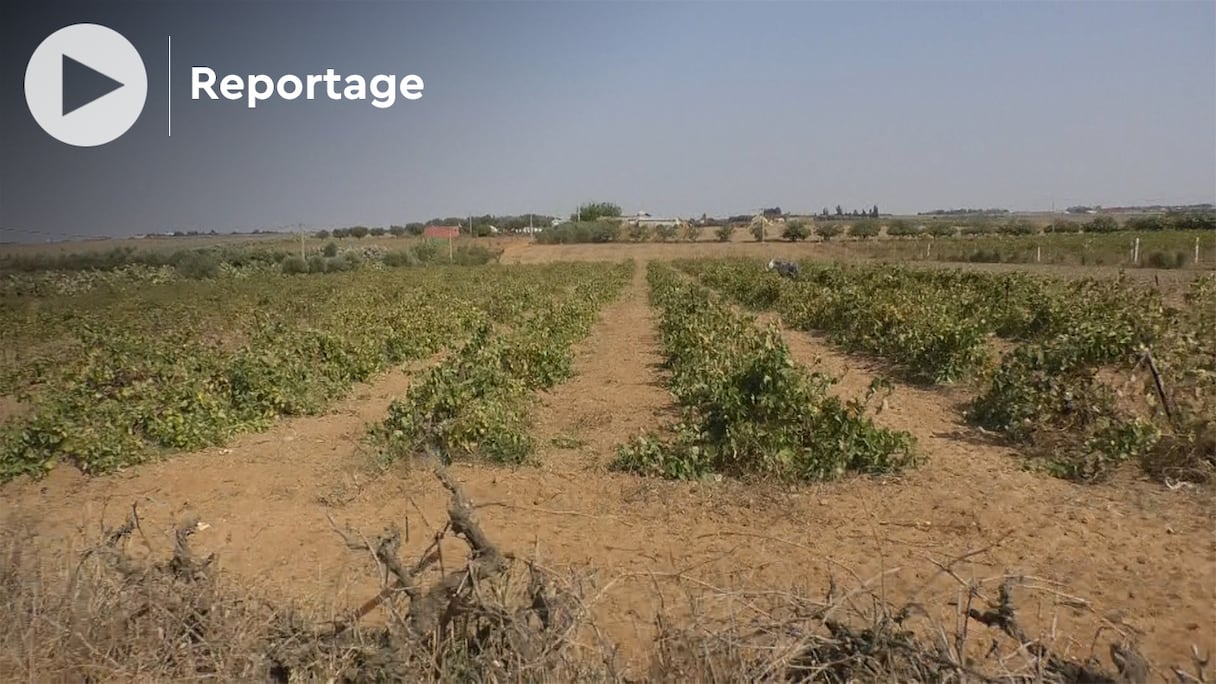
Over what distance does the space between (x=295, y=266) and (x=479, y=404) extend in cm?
3778

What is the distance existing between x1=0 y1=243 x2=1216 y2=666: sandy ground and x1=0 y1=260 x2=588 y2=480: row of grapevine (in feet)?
1.11

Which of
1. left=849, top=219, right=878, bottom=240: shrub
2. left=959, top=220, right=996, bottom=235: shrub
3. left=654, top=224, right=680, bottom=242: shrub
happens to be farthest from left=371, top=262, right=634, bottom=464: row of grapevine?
left=959, top=220, right=996, bottom=235: shrub

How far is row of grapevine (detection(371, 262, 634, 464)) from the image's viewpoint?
20.4 ft

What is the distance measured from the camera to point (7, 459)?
6.20m

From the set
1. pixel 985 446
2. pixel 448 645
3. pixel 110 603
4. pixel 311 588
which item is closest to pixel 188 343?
pixel 311 588

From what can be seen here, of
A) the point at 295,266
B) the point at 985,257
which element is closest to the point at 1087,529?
the point at 985,257

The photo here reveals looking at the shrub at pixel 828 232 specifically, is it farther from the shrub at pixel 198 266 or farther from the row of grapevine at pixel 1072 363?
the row of grapevine at pixel 1072 363

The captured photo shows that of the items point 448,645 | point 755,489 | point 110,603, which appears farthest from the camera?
point 755,489

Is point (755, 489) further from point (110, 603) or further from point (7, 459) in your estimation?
point (7, 459)

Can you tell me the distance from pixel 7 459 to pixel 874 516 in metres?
7.10

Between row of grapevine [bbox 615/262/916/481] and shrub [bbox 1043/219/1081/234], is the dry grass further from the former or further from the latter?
shrub [bbox 1043/219/1081/234]

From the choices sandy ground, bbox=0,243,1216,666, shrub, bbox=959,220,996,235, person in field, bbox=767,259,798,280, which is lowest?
sandy ground, bbox=0,243,1216,666

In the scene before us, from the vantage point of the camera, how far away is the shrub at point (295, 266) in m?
39.8

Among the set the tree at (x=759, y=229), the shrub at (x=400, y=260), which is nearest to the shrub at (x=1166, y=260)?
the tree at (x=759, y=229)
